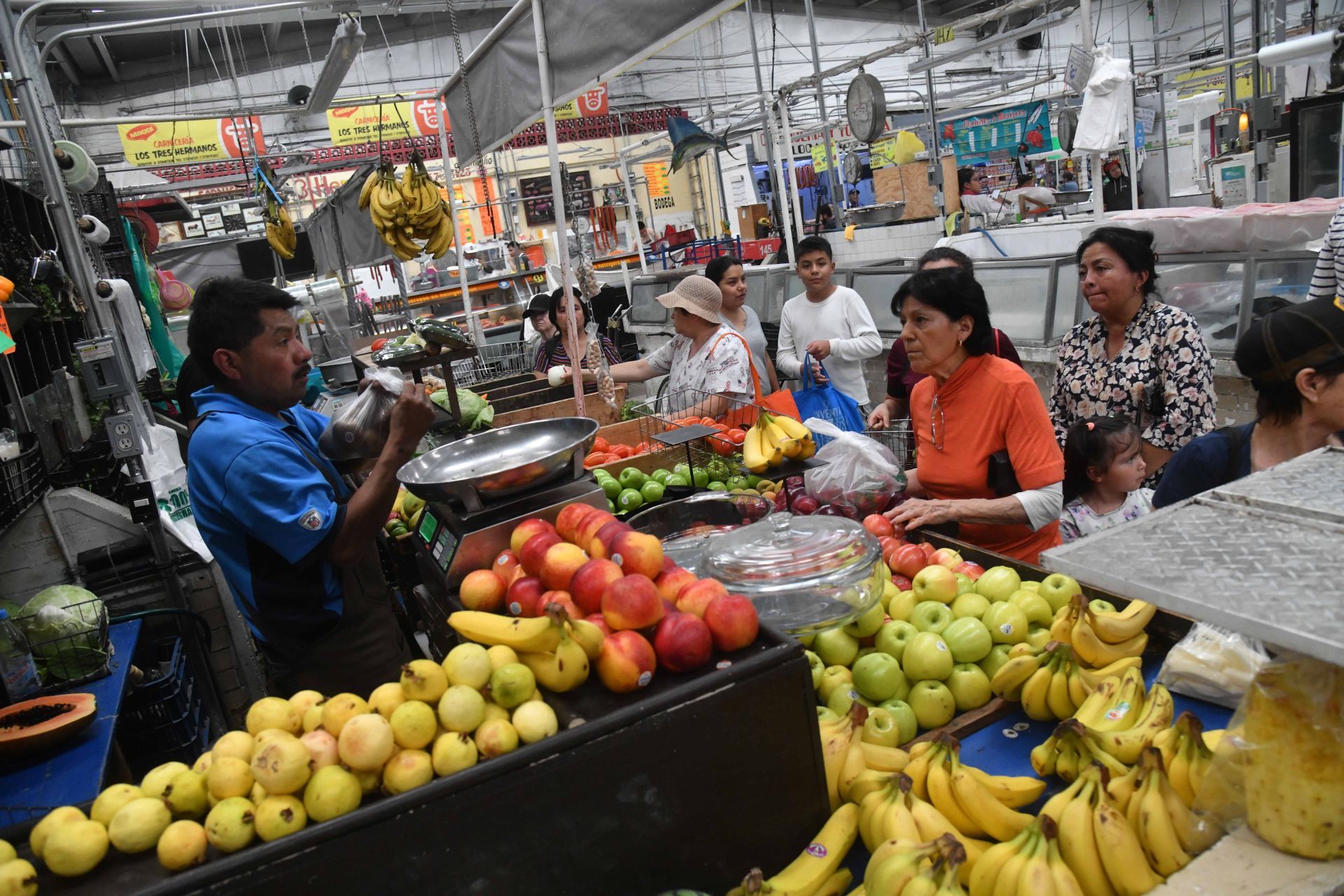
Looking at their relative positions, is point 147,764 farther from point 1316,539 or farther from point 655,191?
point 655,191

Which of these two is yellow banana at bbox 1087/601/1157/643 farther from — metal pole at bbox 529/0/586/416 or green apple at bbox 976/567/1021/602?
metal pole at bbox 529/0/586/416

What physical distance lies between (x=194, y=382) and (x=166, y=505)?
3.57 ft

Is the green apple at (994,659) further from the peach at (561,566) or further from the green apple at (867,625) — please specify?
the peach at (561,566)

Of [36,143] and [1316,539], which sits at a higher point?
[36,143]

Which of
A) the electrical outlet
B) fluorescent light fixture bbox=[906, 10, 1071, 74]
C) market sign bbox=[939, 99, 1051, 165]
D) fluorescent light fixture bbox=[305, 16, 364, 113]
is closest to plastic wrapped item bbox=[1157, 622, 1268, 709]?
the electrical outlet

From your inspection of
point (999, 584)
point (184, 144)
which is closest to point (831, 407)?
point (999, 584)

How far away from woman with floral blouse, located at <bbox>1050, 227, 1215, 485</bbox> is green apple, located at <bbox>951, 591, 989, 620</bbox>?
173 centimetres

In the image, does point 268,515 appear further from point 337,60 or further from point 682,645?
point 337,60

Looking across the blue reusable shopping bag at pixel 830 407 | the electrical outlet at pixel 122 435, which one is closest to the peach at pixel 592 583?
the blue reusable shopping bag at pixel 830 407

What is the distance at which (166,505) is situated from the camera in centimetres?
502

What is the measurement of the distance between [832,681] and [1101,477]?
1.90 m

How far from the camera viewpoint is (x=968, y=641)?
81.2 inches

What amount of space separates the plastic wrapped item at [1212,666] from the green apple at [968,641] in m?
→ 0.38

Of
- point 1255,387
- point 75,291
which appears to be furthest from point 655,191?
point 1255,387
